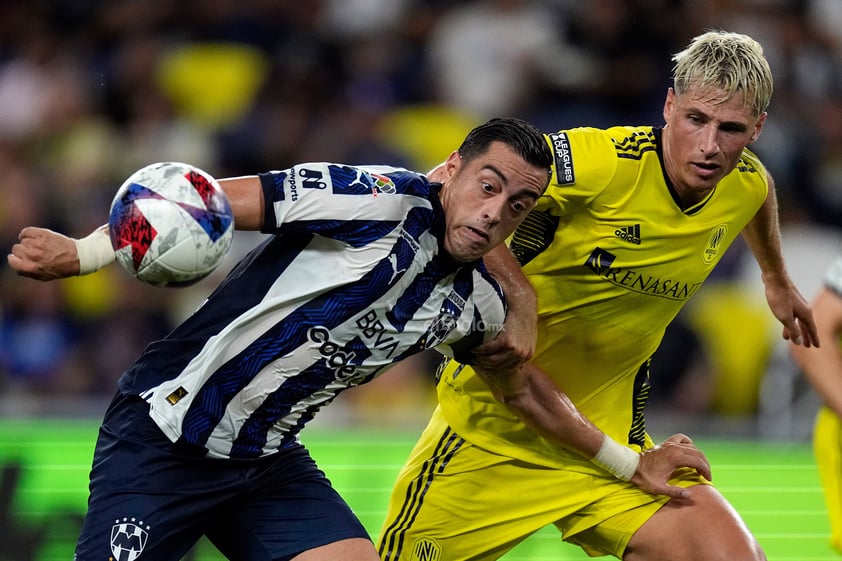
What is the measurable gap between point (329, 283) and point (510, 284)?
74 cm

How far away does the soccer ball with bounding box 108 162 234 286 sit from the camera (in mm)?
3400

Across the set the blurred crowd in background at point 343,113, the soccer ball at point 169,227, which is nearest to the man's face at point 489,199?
the soccer ball at point 169,227

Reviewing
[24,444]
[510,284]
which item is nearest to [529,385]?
[510,284]

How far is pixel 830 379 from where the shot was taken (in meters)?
5.41

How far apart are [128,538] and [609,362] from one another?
1.87 metres

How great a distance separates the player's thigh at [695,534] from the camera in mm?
4316

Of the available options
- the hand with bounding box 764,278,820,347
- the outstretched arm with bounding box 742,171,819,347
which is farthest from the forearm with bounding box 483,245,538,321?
the hand with bounding box 764,278,820,347

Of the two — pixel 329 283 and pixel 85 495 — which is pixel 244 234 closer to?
pixel 85 495

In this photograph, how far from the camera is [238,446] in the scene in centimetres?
396

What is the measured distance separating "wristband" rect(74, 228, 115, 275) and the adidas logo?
1.76 metres

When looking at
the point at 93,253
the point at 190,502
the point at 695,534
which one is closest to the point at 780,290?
the point at 695,534

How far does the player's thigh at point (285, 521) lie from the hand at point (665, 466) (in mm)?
1062

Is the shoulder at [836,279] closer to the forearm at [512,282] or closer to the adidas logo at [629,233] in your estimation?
the adidas logo at [629,233]

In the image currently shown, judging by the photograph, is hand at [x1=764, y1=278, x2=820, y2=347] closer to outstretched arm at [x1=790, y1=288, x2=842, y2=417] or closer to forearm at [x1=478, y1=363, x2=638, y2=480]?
outstretched arm at [x1=790, y1=288, x2=842, y2=417]
